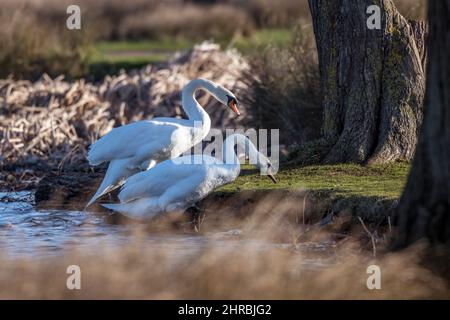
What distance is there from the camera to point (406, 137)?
10922mm

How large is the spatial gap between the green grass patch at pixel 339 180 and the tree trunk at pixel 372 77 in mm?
243

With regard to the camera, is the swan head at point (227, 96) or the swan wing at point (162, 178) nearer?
the swan wing at point (162, 178)

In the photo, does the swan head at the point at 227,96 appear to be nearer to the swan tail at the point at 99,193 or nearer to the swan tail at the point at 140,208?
the swan tail at the point at 99,193

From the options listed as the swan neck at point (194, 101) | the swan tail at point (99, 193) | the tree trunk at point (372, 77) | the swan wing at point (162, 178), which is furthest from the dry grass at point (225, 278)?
the swan neck at point (194, 101)

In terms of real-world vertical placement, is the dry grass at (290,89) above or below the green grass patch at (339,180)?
above

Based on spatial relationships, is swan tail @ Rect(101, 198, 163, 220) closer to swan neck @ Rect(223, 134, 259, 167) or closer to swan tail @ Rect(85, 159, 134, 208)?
swan tail @ Rect(85, 159, 134, 208)

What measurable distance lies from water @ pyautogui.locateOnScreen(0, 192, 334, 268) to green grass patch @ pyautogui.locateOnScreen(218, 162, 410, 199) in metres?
0.85

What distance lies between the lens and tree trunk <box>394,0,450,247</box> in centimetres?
668

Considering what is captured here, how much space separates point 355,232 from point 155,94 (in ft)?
28.1

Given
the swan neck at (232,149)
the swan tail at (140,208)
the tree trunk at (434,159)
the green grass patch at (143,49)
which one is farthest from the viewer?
the green grass patch at (143,49)

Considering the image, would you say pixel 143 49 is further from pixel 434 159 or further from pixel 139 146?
pixel 434 159

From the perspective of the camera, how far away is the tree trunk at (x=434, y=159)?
6.68m

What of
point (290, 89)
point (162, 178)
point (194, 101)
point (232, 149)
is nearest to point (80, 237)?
point (162, 178)

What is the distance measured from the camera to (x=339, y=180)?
1033cm
